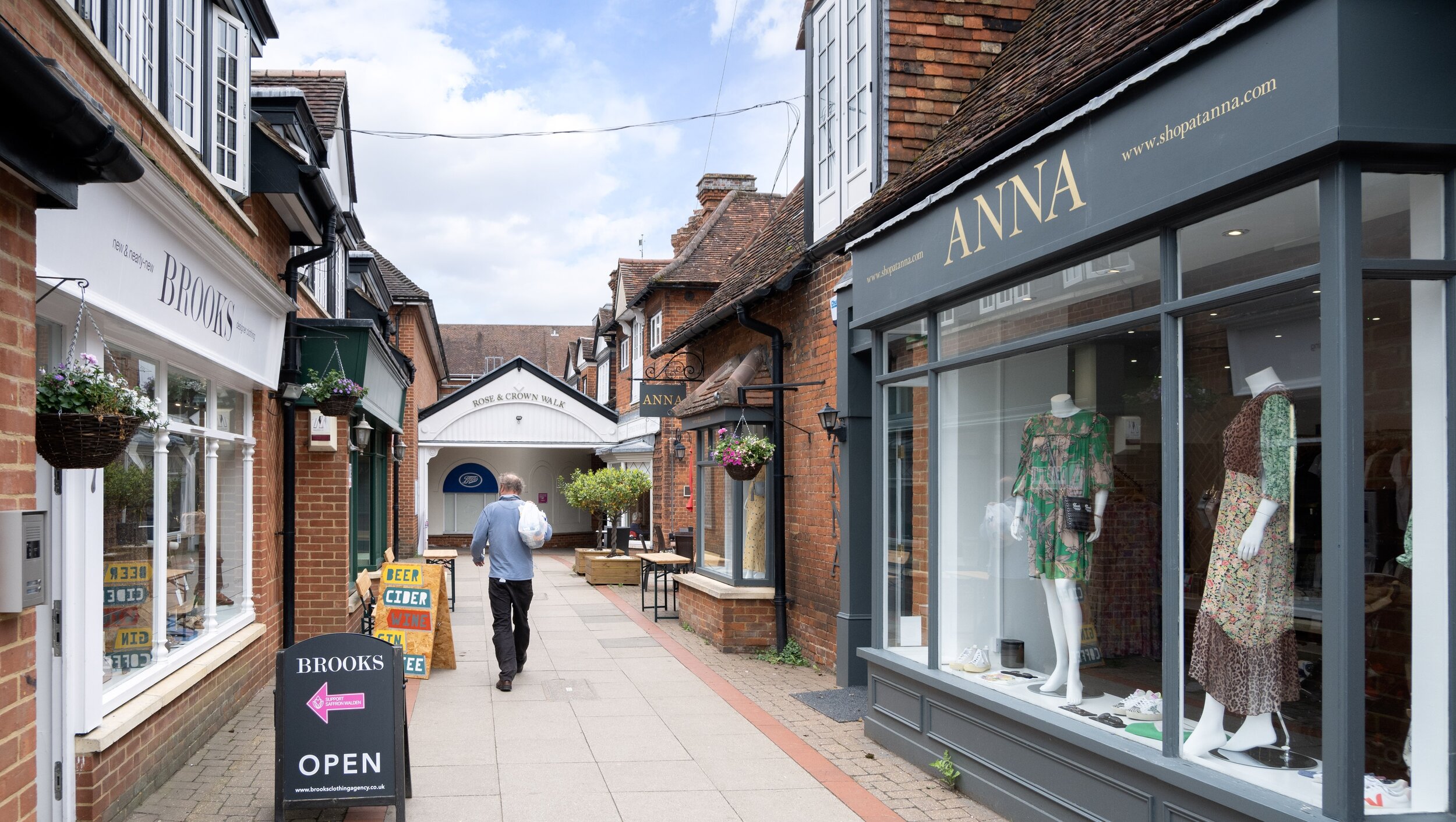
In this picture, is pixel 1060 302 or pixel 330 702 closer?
pixel 330 702

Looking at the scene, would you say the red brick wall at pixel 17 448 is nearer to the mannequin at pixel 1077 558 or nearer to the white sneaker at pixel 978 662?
the mannequin at pixel 1077 558

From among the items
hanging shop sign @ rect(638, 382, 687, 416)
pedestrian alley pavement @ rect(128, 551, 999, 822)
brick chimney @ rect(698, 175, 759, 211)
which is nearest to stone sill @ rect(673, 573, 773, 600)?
pedestrian alley pavement @ rect(128, 551, 999, 822)

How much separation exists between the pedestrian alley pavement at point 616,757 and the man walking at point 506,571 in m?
0.35

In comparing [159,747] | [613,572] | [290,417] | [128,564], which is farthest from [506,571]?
[613,572]

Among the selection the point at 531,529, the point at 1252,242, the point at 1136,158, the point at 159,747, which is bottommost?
the point at 159,747

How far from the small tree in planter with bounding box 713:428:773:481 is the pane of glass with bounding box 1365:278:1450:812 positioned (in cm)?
689

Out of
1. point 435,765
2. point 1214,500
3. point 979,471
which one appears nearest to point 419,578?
point 435,765

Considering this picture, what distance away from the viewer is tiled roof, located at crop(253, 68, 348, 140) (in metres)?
12.1

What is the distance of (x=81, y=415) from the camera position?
3896 millimetres

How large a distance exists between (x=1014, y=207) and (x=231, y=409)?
618 cm

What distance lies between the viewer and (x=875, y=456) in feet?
25.0

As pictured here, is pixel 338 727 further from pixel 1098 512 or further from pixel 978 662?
pixel 1098 512

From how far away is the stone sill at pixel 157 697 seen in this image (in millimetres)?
5141

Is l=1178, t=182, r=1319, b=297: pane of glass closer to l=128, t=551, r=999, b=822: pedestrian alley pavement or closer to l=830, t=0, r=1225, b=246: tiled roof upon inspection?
l=830, t=0, r=1225, b=246: tiled roof
